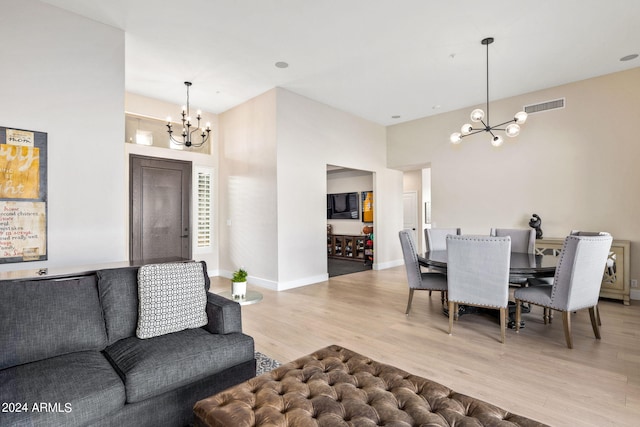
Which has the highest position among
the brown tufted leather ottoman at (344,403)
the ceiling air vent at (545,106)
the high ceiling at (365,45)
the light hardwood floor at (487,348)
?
the high ceiling at (365,45)

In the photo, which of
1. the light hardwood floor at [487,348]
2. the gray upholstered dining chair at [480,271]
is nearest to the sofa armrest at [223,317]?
the light hardwood floor at [487,348]

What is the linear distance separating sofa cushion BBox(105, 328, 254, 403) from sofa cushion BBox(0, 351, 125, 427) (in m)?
0.07

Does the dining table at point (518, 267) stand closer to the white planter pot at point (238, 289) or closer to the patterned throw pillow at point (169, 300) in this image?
the white planter pot at point (238, 289)

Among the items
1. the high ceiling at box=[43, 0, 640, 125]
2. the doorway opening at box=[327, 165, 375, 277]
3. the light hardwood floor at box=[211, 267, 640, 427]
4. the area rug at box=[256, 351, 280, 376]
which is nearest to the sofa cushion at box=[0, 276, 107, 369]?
the area rug at box=[256, 351, 280, 376]

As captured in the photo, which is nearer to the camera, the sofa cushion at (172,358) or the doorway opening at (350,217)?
the sofa cushion at (172,358)

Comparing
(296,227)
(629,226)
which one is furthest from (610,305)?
(296,227)

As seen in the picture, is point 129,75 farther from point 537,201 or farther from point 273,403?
point 537,201

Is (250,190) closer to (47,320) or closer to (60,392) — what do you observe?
(47,320)

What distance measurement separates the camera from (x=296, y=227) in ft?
17.9

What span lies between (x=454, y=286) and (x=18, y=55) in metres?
4.74

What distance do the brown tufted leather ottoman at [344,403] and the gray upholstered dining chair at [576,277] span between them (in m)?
2.10

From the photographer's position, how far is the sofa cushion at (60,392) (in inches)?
51.4

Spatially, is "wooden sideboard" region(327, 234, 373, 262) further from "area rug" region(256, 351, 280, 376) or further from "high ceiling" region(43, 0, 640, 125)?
"area rug" region(256, 351, 280, 376)

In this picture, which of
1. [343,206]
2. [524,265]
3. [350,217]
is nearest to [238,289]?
[524,265]
